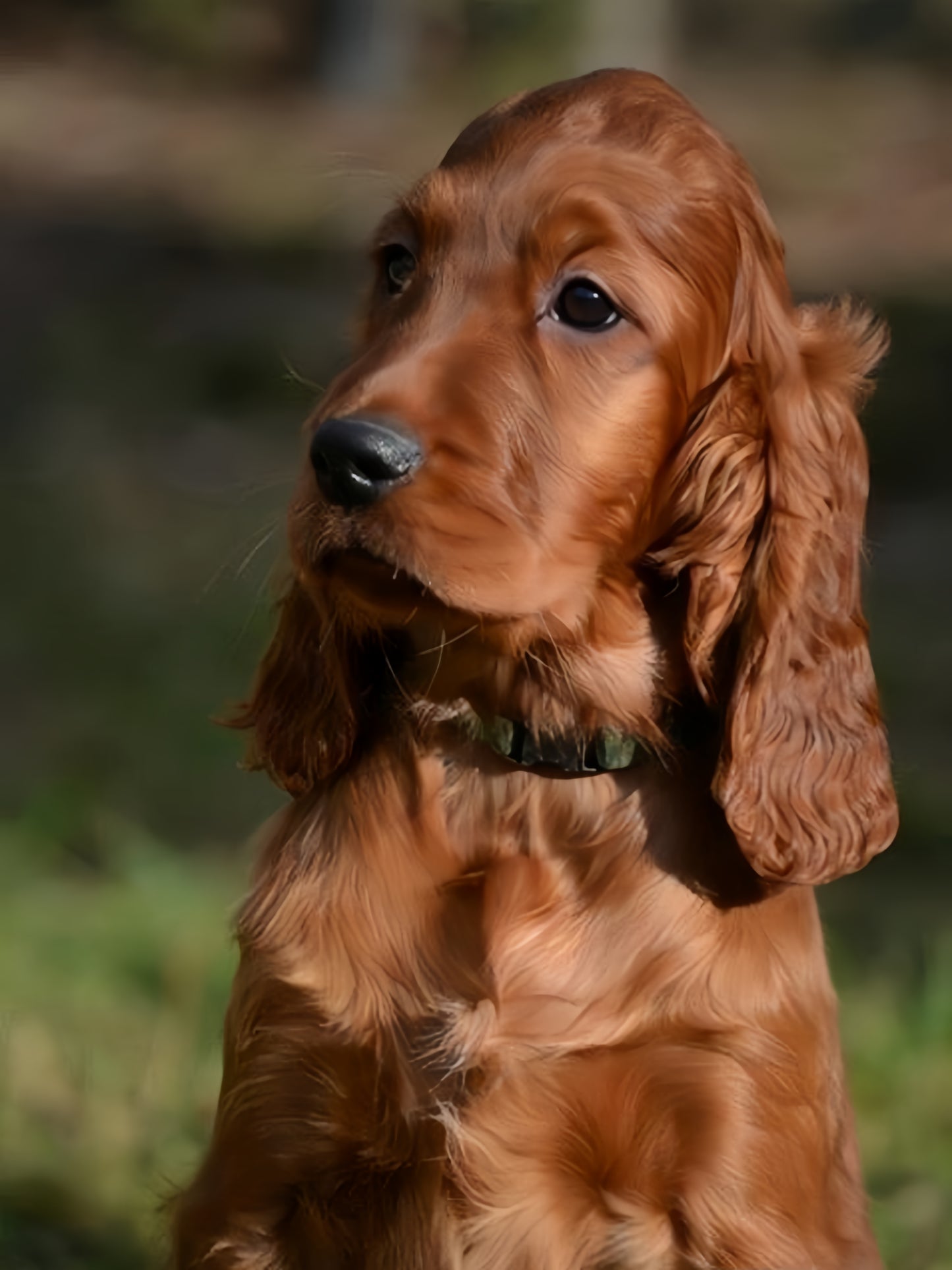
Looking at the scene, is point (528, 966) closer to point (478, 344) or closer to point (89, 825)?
point (478, 344)

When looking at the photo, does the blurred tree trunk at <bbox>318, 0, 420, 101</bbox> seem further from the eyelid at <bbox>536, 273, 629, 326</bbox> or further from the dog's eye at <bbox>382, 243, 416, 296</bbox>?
the eyelid at <bbox>536, 273, 629, 326</bbox>

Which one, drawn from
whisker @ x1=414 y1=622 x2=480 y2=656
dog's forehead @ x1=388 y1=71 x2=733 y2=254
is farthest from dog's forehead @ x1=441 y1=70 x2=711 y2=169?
whisker @ x1=414 y1=622 x2=480 y2=656

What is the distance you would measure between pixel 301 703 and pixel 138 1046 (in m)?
1.52

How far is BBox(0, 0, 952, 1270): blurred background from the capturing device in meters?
3.81

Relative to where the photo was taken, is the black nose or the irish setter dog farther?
the irish setter dog

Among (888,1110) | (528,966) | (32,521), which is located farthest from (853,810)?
(32,521)

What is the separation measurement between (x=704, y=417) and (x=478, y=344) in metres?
0.32

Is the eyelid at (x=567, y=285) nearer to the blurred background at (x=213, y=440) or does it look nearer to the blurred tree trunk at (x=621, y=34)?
the blurred background at (x=213, y=440)

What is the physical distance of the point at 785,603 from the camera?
98.7 inches

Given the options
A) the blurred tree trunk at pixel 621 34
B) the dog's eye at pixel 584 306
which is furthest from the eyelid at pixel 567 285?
the blurred tree trunk at pixel 621 34

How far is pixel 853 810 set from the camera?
100 inches

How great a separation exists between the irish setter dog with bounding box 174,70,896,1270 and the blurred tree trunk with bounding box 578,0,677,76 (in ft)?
22.6

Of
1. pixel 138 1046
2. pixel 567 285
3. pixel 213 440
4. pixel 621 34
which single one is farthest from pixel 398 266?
pixel 621 34

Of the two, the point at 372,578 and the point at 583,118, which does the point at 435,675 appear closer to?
the point at 372,578
